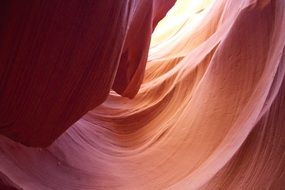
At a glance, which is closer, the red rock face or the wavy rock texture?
the red rock face

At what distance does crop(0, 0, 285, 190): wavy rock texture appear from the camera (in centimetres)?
229

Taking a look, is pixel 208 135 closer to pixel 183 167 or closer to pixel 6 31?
pixel 183 167

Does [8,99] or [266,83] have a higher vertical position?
[266,83]

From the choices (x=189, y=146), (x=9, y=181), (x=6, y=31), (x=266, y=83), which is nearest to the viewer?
(x=6, y=31)

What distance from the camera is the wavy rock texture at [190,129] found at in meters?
2.29

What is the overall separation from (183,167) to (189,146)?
0.62ft

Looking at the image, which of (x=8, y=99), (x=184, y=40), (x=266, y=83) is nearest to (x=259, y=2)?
(x=266, y=83)

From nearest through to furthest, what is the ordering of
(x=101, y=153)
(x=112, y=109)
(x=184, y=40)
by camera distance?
1. (x=101, y=153)
2. (x=112, y=109)
3. (x=184, y=40)

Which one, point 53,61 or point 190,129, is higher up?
point 53,61

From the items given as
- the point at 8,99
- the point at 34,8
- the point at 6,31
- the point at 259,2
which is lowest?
the point at 8,99

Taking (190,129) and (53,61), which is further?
A: (190,129)

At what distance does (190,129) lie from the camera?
2.94 metres

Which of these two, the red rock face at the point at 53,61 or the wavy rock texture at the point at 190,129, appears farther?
the wavy rock texture at the point at 190,129

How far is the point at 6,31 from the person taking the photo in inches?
70.5
